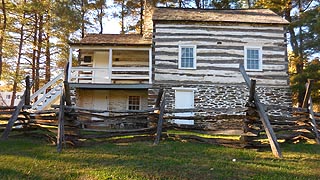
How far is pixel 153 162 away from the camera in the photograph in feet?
22.0

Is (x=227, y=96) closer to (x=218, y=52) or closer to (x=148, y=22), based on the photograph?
(x=218, y=52)

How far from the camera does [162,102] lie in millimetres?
9211

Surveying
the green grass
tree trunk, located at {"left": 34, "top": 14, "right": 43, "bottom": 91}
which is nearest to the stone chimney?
tree trunk, located at {"left": 34, "top": 14, "right": 43, "bottom": 91}

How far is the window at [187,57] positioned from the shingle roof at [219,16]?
1.57 metres

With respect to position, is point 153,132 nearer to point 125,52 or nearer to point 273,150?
point 273,150

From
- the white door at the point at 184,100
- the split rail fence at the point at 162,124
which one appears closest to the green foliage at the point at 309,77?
the white door at the point at 184,100

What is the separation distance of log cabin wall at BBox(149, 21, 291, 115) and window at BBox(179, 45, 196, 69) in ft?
0.63

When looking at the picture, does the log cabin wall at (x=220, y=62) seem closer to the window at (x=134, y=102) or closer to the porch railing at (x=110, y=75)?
the porch railing at (x=110, y=75)

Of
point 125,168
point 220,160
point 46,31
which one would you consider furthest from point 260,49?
point 46,31

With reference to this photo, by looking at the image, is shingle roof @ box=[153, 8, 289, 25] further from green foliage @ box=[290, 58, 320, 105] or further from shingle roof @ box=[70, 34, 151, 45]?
green foliage @ box=[290, 58, 320, 105]

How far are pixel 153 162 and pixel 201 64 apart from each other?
10116 millimetres

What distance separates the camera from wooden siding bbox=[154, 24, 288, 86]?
16.0m

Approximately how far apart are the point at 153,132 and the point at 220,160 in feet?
9.72

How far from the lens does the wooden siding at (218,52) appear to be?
15974mm
